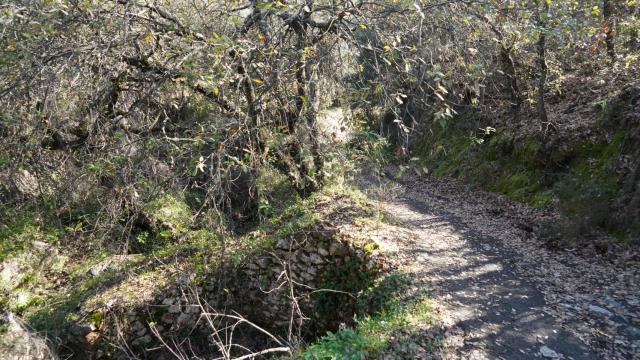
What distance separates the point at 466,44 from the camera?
7.22 m

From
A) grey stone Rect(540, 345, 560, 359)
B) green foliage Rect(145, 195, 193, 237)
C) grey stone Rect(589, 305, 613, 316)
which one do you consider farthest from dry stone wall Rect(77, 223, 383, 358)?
grey stone Rect(589, 305, 613, 316)

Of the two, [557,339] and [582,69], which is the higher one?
[582,69]

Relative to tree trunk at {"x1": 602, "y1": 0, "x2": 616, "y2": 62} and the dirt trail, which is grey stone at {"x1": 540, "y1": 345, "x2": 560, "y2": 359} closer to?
the dirt trail

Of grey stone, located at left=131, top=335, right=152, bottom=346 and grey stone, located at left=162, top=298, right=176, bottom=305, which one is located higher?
grey stone, located at left=162, top=298, right=176, bottom=305

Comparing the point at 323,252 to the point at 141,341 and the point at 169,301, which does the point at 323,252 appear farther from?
the point at 141,341

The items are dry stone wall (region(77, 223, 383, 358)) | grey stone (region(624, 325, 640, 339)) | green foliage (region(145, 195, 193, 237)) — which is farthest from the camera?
green foliage (region(145, 195, 193, 237))

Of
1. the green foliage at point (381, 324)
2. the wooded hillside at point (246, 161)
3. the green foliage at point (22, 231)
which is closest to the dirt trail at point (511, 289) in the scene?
the wooded hillside at point (246, 161)

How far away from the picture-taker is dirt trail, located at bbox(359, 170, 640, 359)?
4.94 m

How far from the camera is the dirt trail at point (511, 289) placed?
16.2 ft

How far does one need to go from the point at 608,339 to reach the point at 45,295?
10225 mm

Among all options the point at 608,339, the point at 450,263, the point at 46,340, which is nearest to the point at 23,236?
the point at 46,340

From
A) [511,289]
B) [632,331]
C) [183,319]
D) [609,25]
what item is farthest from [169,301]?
[609,25]

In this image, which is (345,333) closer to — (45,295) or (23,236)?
(45,295)

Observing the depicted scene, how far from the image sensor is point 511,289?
6496 mm
